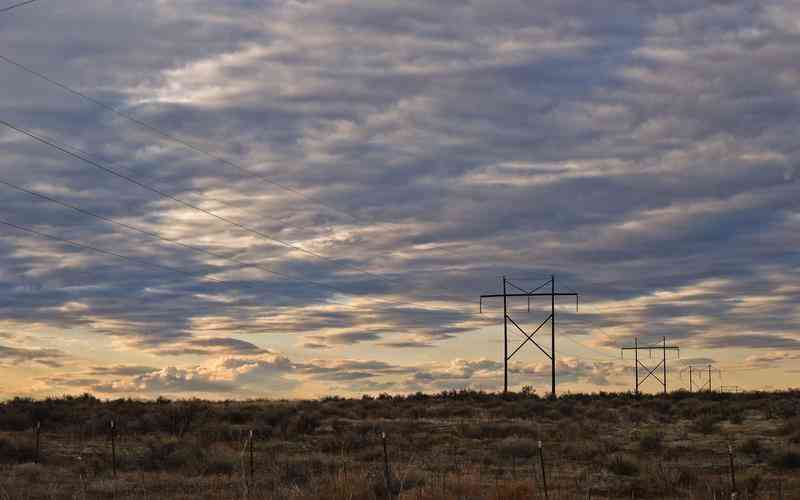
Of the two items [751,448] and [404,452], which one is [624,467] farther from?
[404,452]

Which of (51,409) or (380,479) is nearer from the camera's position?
(380,479)

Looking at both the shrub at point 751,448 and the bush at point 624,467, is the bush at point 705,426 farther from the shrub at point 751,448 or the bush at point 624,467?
the bush at point 624,467

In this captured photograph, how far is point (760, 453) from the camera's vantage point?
3978cm

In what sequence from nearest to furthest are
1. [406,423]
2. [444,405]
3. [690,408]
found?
[406,423] < [690,408] < [444,405]

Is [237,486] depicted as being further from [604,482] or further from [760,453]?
[760,453]

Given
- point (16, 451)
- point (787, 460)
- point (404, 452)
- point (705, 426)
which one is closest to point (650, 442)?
point (787, 460)

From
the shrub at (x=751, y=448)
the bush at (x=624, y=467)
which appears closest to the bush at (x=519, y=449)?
the bush at (x=624, y=467)

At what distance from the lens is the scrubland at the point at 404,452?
2748cm

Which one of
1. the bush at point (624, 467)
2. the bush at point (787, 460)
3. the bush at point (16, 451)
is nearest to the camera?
the bush at point (624, 467)

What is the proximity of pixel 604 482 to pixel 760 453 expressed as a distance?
12548 mm

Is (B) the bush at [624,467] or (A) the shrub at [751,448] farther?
(A) the shrub at [751,448]

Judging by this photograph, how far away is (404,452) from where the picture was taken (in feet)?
133

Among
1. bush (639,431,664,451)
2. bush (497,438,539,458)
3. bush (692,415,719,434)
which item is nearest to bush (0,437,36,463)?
bush (497,438,539,458)

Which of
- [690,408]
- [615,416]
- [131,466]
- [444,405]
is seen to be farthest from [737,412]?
[131,466]
